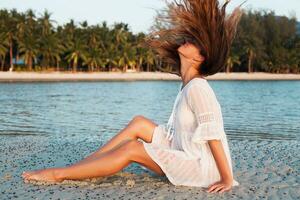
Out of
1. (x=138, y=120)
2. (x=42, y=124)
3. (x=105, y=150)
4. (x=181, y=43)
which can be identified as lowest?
(x=42, y=124)

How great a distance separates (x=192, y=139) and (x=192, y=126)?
0.16 m

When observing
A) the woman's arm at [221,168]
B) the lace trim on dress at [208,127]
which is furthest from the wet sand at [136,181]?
the lace trim on dress at [208,127]

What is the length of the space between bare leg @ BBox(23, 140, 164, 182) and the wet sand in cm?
16

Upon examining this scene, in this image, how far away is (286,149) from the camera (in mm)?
10758

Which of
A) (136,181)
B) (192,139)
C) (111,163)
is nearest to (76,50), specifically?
(136,181)

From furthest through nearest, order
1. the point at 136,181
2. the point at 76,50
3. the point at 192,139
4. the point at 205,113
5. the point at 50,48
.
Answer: the point at 76,50 < the point at 50,48 < the point at 136,181 < the point at 192,139 < the point at 205,113

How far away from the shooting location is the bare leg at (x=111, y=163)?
535cm

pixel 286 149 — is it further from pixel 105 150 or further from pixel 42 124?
pixel 42 124

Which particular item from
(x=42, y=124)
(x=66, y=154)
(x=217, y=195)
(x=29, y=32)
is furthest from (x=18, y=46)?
(x=217, y=195)

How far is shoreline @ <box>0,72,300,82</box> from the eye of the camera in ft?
217

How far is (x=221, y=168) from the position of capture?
5.06 metres

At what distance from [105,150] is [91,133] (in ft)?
29.2

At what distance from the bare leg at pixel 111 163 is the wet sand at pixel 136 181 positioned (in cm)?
16

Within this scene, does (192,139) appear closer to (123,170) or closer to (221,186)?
(221,186)
